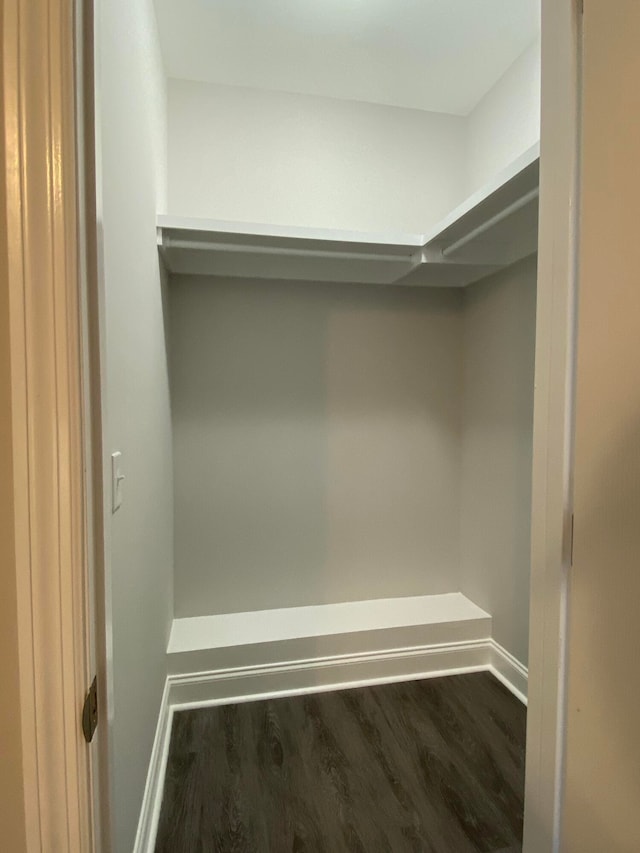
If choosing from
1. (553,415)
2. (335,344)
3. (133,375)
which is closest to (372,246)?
(335,344)

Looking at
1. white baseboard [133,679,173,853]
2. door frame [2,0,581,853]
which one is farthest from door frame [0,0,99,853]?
white baseboard [133,679,173,853]

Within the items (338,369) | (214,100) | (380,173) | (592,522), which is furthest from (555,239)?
(214,100)

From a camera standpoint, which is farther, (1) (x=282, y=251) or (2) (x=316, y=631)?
(2) (x=316, y=631)

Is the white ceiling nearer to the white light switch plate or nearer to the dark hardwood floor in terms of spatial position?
the white light switch plate

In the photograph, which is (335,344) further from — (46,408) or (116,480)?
(46,408)

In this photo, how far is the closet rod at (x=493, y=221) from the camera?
1.49m

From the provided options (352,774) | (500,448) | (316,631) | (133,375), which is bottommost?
(352,774)

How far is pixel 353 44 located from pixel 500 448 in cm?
191

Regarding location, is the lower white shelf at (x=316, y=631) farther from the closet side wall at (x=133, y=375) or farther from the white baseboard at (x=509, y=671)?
the closet side wall at (x=133, y=375)

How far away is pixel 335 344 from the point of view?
2.44 m

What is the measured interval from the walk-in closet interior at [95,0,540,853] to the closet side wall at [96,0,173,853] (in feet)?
0.16

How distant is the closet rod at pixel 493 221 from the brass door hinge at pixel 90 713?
157 cm

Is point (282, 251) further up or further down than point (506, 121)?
further down

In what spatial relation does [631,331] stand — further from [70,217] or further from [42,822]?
[42,822]
